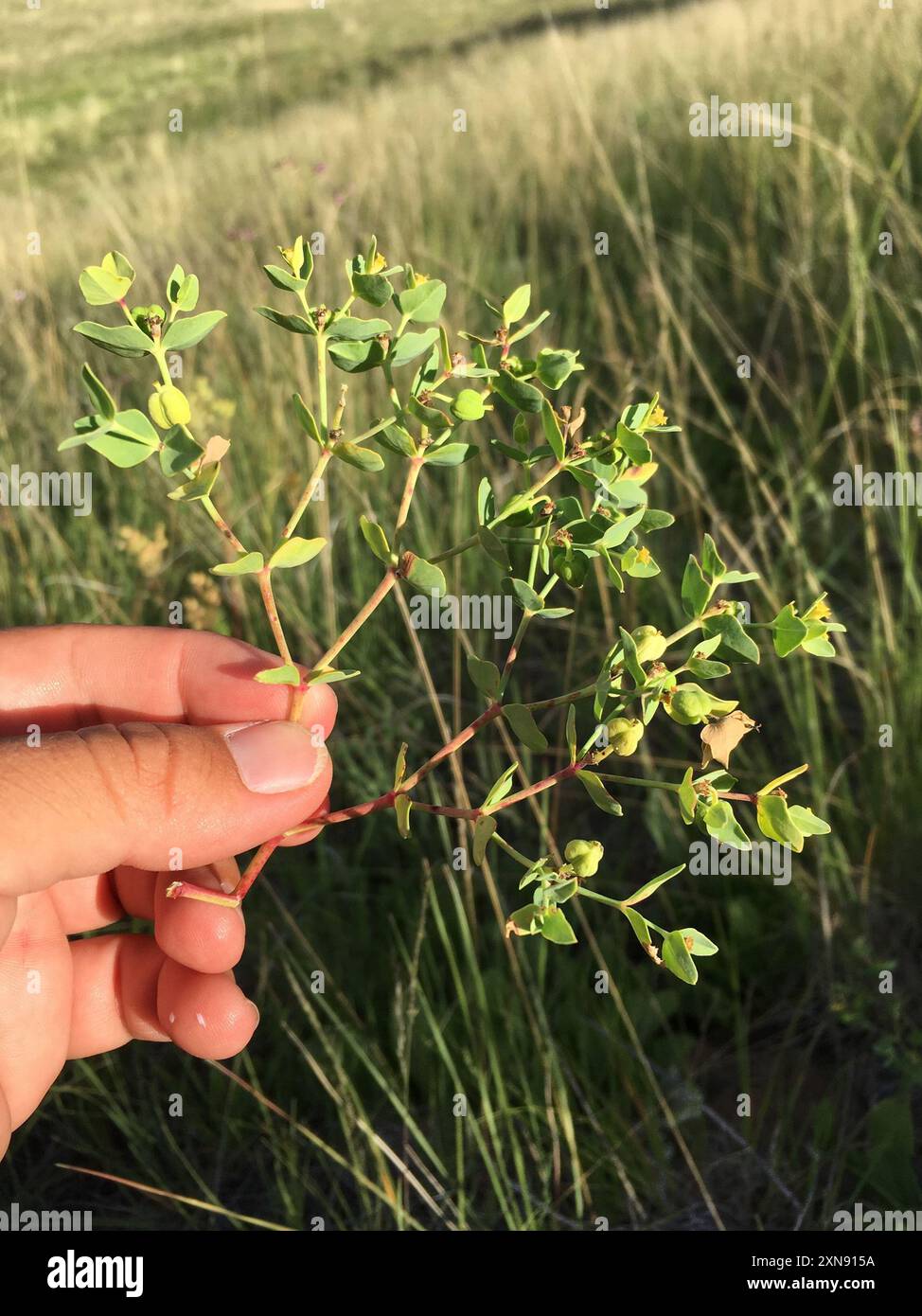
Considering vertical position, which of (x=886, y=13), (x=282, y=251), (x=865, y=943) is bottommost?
(x=865, y=943)

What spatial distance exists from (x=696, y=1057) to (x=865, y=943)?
0.32 meters

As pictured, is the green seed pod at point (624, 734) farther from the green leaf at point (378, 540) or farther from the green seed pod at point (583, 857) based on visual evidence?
the green leaf at point (378, 540)

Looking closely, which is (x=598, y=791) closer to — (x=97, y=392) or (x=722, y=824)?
(x=722, y=824)

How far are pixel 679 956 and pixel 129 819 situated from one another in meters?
0.53

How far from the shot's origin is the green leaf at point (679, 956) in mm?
663

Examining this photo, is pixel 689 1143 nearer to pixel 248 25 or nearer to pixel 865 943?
pixel 865 943

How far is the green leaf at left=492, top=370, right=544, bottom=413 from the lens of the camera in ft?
2.24

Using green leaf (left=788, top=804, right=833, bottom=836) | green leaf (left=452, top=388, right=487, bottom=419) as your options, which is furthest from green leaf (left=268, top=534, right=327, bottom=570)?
green leaf (left=788, top=804, right=833, bottom=836)

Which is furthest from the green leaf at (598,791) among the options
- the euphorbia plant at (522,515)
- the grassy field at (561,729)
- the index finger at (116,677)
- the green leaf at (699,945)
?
the grassy field at (561,729)

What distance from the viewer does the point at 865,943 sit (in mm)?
1737

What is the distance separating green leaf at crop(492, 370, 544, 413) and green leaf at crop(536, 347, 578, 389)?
0.01 meters

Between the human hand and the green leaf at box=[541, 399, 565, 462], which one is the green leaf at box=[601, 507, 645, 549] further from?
the human hand

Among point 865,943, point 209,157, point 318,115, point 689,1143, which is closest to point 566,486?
point 865,943

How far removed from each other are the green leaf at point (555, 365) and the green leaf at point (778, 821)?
29cm
